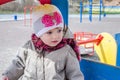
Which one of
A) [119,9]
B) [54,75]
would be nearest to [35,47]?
[54,75]

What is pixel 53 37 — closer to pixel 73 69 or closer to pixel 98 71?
pixel 73 69

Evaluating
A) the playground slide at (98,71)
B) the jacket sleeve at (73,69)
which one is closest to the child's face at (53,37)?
the jacket sleeve at (73,69)

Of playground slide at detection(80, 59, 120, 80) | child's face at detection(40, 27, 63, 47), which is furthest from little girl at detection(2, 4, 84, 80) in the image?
playground slide at detection(80, 59, 120, 80)

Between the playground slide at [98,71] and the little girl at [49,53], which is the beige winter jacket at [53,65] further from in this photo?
the playground slide at [98,71]

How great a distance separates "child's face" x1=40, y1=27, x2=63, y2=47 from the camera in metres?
1.86

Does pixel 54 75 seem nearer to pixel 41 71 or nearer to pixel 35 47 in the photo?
pixel 41 71

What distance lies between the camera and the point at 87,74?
7.36ft

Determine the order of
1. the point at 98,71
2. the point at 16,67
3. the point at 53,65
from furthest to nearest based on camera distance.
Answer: the point at 98,71
the point at 16,67
the point at 53,65

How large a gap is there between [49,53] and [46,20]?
0.17 metres

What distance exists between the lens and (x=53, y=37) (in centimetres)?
186

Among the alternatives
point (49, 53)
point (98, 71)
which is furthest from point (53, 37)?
point (98, 71)

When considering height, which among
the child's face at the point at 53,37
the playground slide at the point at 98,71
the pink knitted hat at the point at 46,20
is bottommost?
the playground slide at the point at 98,71

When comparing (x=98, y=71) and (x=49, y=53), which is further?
(x=98, y=71)

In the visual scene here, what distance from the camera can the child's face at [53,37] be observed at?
1.86m
